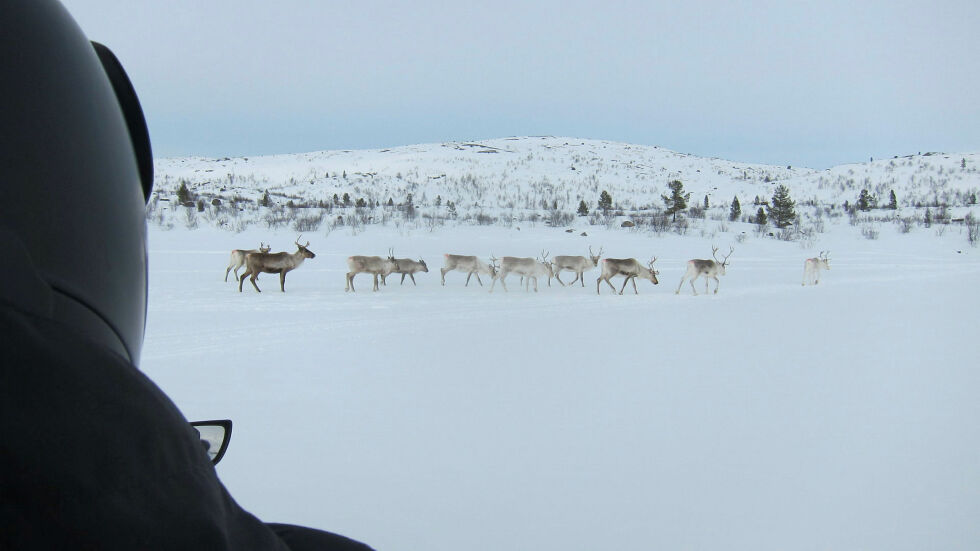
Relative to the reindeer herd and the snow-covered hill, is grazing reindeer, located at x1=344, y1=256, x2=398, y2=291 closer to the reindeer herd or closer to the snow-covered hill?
the reindeer herd

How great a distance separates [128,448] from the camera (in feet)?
1.43

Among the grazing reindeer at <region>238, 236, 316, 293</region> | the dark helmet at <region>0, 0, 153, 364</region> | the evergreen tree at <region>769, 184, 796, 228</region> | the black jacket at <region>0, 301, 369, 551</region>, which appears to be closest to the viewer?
the black jacket at <region>0, 301, 369, 551</region>

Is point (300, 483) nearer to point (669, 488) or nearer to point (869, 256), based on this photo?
point (669, 488)

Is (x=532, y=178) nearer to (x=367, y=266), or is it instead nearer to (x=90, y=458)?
(x=367, y=266)

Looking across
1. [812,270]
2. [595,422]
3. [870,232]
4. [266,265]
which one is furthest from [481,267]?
[870,232]

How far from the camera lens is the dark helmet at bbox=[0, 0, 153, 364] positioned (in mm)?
628

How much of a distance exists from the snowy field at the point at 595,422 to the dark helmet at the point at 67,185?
1869mm

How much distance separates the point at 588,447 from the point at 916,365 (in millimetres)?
3824

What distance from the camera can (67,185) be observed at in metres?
0.74

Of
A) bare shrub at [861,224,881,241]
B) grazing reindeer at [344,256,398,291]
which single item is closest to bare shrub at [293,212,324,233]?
Result: grazing reindeer at [344,256,398,291]

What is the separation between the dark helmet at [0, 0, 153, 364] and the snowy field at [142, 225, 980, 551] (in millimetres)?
1869

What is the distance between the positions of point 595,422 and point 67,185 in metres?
3.46

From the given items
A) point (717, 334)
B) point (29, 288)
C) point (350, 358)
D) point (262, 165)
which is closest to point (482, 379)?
point (350, 358)

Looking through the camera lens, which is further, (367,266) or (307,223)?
(307,223)
